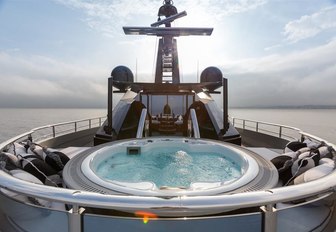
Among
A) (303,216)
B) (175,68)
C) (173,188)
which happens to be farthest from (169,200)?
(175,68)

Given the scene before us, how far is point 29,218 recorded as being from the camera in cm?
167

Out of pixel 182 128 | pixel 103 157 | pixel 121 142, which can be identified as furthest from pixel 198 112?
pixel 103 157

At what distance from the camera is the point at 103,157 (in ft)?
14.6

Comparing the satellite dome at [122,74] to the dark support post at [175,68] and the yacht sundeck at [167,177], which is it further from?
the dark support post at [175,68]

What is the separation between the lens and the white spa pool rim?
2.49m

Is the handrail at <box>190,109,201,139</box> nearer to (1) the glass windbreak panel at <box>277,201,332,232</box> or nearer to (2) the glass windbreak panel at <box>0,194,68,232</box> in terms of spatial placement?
(1) the glass windbreak panel at <box>277,201,332,232</box>

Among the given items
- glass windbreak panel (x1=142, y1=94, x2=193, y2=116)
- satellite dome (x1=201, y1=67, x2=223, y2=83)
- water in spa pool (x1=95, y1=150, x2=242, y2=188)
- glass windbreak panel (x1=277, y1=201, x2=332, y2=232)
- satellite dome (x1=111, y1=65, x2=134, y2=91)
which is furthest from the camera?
satellite dome (x1=201, y1=67, x2=223, y2=83)

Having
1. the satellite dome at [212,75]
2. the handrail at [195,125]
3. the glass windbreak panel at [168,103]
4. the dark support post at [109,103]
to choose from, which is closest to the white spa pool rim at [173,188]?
the handrail at [195,125]

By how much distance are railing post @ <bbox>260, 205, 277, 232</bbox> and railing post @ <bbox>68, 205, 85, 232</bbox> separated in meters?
1.11

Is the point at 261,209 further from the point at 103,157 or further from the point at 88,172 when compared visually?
the point at 103,157

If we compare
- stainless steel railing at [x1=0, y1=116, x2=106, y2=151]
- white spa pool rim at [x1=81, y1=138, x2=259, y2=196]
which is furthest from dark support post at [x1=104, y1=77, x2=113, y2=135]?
white spa pool rim at [x1=81, y1=138, x2=259, y2=196]

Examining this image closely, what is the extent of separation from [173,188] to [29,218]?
Answer: 1.39 m

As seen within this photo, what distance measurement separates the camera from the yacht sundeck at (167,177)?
4.64ft

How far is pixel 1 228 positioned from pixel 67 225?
82cm
